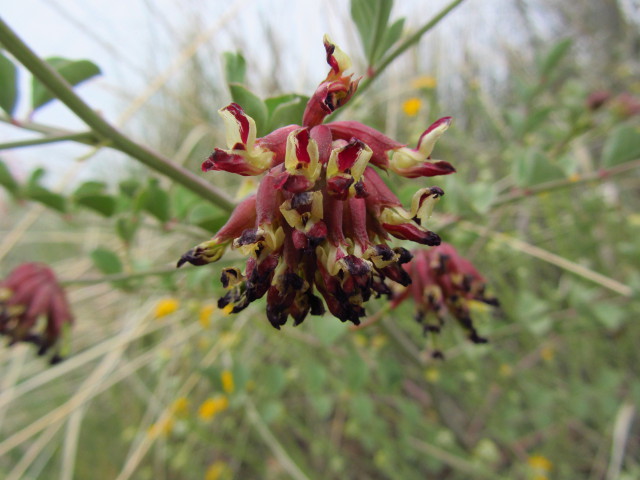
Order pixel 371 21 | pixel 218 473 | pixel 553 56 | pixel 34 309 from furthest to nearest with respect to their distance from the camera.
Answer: pixel 218 473 < pixel 553 56 < pixel 34 309 < pixel 371 21

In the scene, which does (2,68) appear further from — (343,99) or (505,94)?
(505,94)

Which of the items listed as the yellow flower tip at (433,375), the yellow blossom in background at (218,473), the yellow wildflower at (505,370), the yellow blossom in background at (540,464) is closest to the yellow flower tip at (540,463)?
the yellow blossom in background at (540,464)

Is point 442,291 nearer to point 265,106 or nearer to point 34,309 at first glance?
point 265,106

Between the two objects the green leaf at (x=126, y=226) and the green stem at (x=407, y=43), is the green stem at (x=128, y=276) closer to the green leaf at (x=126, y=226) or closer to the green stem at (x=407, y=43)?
the green leaf at (x=126, y=226)

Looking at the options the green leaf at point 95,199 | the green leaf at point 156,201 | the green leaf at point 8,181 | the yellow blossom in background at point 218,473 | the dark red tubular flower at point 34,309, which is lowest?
the yellow blossom in background at point 218,473

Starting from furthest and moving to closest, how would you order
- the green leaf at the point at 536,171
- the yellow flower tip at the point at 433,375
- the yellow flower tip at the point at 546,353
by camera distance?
the yellow flower tip at the point at 546,353
the yellow flower tip at the point at 433,375
the green leaf at the point at 536,171

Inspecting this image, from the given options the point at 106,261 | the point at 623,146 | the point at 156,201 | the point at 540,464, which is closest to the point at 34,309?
→ the point at 106,261
